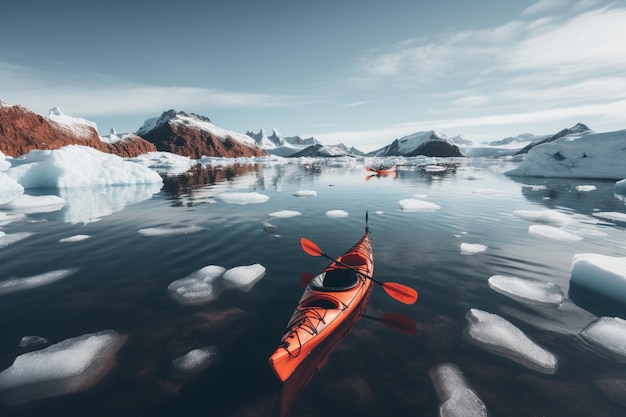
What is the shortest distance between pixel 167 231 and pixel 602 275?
13.9 meters

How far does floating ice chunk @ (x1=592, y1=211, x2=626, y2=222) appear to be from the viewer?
13511 mm

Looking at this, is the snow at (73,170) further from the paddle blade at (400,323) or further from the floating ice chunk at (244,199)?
the paddle blade at (400,323)

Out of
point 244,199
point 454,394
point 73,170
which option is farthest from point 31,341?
point 73,170

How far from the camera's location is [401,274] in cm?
756

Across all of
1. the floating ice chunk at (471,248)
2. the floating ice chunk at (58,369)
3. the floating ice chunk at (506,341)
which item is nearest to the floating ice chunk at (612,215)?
the floating ice chunk at (471,248)

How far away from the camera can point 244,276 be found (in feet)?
23.4

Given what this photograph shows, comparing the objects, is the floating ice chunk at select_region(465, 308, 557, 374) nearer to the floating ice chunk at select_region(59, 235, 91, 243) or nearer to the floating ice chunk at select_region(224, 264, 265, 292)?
the floating ice chunk at select_region(224, 264, 265, 292)

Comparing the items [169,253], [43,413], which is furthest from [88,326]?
[169,253]

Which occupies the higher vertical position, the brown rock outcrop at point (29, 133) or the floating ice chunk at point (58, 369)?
the brown rock outcrop at point (29, 133)

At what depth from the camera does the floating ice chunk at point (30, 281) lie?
664cm

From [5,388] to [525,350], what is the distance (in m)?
8.19

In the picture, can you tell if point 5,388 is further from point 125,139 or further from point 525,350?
point 125,139

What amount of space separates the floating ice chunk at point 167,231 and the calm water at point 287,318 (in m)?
0.41

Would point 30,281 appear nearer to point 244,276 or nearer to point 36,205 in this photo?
point 244,276
